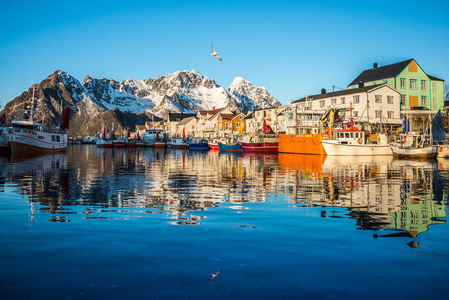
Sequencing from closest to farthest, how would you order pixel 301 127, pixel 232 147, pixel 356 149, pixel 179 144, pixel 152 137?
pixel 356 149
pixel 301 127
pixel 232 147
pixel 179 144
pixel 152 137

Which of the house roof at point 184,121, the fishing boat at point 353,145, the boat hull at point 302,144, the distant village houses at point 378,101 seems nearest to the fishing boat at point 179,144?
the distant village houses at point 378,101

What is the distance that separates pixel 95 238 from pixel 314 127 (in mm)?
55986

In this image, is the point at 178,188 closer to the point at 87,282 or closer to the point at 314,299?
the point at 87,282

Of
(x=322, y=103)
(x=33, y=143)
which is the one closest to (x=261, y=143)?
(x=322, y=103)

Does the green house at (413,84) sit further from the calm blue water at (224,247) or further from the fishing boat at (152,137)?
the fishing boat at (152,137)

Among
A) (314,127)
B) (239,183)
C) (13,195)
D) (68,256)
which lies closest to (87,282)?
(68,256)

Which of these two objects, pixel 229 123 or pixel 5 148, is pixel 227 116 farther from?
A: pixel 5 148

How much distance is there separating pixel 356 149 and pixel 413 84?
98.0 ft

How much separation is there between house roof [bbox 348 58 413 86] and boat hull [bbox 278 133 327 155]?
24404 mm

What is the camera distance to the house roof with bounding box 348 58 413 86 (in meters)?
68.2

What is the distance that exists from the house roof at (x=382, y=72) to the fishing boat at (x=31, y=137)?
5912cm

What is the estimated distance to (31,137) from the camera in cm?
5381

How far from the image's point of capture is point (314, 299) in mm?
5047

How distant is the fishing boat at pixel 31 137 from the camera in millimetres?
51672
